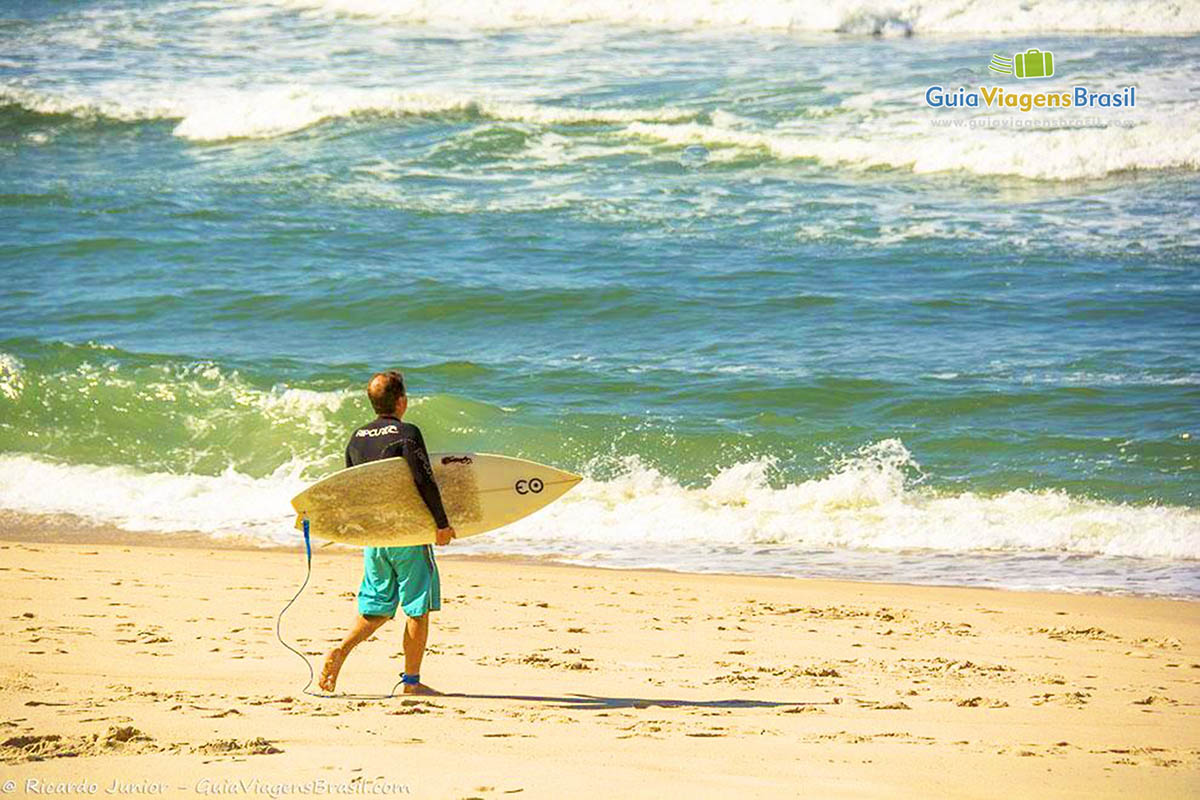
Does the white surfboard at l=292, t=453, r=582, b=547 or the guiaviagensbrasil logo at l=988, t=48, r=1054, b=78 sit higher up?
the guiaviagensbrasil logo at l=988, t=48, r=1054, b=78

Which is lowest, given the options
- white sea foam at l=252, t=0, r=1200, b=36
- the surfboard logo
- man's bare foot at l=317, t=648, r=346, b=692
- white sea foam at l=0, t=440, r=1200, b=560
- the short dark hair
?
white sea foam at l=0, t=440, r=1200, b=560

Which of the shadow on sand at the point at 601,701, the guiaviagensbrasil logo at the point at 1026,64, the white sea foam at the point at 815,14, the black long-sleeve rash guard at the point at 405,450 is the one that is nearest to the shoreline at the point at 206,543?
the shadow on sand at the point at 601,701

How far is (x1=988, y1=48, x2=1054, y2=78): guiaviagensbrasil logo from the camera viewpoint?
2255cm

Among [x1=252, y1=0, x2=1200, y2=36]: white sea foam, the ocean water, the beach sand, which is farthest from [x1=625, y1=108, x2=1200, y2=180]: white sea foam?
the beach sand

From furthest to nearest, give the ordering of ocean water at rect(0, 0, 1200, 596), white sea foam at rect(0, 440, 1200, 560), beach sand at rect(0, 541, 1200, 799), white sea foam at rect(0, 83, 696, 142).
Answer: white sea foam at rect(0, 83, 696, 142), ocean water at rect(0, 0, 1200, 596), white sea foam at rect(0, 440, 1200, 560), beach sand at rect(0, 541, 1200, 799)

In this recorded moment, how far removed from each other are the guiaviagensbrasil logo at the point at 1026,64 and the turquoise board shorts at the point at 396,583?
62.6 ft

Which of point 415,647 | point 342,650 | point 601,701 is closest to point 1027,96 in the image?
point 601,701

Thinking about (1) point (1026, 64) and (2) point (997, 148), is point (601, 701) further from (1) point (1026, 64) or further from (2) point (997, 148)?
(1) point (1026, 64)

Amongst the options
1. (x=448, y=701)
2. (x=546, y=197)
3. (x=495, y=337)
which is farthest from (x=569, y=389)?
(x=448, y=701)

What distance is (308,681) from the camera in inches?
234

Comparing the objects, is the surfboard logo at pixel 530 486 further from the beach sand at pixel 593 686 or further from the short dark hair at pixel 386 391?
the short dark hair at pixel 386 391

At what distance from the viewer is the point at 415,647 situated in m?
5.78

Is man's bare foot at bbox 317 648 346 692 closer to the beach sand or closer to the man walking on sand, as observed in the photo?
the man walking on sand

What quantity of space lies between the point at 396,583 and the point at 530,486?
3.12 ft
